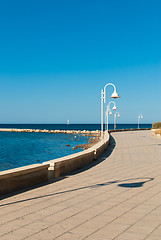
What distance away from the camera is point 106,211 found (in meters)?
5.13

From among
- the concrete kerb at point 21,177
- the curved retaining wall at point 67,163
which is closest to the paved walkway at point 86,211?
the concrete kerb at point 21,177

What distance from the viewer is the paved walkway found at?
407 centimetres

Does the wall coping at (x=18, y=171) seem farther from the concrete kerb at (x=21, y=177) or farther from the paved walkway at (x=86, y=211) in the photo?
the paved walkway at (x=86, y=211)

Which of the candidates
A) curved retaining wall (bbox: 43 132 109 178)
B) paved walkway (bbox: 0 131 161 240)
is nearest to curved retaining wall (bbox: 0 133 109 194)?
curved retaining wall (bbox: 43 132 109 178)

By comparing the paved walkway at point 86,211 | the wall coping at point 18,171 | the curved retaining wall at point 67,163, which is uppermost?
the wall coping at point 18,171

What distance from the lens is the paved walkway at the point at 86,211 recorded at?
407cm

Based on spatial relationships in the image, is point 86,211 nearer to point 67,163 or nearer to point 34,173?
point 34,173

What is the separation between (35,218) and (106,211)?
1.42 meters

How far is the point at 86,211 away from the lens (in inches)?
202

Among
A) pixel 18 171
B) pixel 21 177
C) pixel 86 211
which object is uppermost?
pixel 18 171

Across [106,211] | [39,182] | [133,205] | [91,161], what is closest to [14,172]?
[39,182]

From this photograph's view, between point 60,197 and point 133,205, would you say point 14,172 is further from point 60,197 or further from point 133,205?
point 133,205

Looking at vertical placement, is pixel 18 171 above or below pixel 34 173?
above

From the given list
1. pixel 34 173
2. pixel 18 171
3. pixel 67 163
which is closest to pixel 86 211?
pixel 18 171
